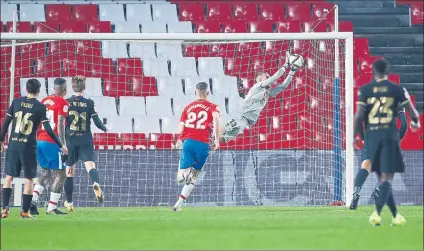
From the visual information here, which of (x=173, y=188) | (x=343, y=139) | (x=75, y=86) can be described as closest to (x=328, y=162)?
(x=343, y=139)

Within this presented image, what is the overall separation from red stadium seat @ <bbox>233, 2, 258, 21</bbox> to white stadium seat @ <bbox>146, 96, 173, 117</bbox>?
4200 millimetres

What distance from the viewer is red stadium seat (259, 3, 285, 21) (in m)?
22.0

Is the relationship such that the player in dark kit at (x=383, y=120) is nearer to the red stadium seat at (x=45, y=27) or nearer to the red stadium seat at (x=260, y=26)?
the red stadium seat at (x=260, y=26)

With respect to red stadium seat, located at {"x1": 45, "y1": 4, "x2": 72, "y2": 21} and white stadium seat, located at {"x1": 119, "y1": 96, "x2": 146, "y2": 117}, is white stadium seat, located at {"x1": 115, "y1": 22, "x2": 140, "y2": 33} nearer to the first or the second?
red stadium seat, located at {"x1": 45, "y1": 4, "x2": 72, "y2": 21}

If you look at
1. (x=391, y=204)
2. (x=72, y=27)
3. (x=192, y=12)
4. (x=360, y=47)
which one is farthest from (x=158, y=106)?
(x=391, y=204)

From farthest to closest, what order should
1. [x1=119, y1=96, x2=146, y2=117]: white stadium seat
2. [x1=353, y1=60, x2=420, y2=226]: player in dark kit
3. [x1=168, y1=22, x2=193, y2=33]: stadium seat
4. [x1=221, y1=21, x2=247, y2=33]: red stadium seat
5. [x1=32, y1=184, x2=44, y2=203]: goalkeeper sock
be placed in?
1. [x1=168, y1=22, x2=193, y2=33]: stadium seat
2. [x1=221, y1=21, x2=247, y2=33]: red stadium seat
3. [x1=119, y1=96, x2=146, y2=117]: white stadium seat
4. [x1=32, y1=184, x2=44, y2=203]: goalkeeper sock
5. [x1=353, y1=60, x2=420, y2=226]: player in dark kit

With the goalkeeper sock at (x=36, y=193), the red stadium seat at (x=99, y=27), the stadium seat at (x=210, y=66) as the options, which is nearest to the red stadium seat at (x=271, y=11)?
the stadium seat at (x=210, y=66)

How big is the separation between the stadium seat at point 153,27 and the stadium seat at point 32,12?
231cm

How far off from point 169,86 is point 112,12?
3450 mm

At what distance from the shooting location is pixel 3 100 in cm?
1831

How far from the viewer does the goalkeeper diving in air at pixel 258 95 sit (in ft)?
48.2

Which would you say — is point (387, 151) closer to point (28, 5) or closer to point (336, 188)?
point (336, 188)

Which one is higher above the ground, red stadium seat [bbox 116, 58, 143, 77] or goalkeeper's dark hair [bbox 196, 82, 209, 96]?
red stadium seat [bbox 116, 58, 143, 77]

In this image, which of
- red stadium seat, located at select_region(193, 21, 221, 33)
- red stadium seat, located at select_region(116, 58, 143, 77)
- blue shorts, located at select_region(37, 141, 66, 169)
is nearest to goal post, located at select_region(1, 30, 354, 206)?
red stadium seat, located at select_region(116, 58, 143, 77)
